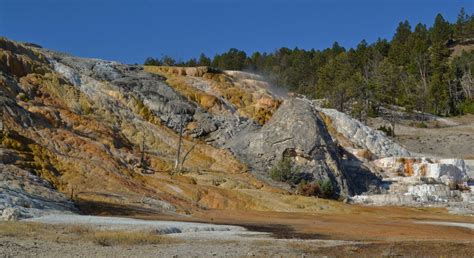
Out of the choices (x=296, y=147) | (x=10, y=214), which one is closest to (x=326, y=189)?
(x=296, y=147)

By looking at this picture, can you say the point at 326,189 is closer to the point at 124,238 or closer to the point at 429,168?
the point at 429,168

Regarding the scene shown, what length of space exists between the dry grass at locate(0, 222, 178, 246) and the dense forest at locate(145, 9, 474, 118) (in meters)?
82.0

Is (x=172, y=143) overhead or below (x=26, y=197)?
overhead

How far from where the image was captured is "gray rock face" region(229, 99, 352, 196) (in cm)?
5450

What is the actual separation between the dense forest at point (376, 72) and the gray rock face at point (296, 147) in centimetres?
4300

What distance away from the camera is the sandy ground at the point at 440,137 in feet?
282

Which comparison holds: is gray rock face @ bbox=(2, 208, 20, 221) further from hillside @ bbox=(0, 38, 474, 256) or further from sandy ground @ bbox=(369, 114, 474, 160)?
sandy ground @ bbox=(369, 114, 474, 160)

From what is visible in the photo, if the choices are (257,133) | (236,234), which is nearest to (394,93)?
(257,133)

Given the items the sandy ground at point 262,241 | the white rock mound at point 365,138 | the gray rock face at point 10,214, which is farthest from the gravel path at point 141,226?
the white rock mound at point 365,138

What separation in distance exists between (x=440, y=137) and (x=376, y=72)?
32933 millimetres

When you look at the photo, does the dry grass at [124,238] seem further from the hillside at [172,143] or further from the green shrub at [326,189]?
the green shrub at [326,189]

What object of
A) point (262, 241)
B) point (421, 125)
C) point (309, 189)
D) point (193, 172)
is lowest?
point (262, 241)

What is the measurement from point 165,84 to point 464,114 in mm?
71349

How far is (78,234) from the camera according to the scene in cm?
2042
